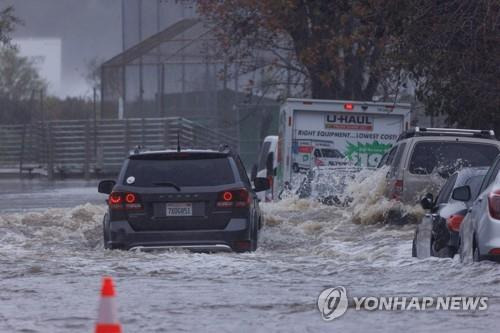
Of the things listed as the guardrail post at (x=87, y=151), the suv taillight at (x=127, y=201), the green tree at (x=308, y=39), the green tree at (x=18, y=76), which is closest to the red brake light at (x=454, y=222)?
the suv taillight at (x=127, y=201)

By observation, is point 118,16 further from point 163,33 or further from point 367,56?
point 367,56

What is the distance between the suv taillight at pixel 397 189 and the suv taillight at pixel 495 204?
262 inches

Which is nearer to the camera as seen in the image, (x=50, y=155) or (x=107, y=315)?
(x=107, y=315)

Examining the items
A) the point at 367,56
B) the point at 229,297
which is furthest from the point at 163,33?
the point at 229,297

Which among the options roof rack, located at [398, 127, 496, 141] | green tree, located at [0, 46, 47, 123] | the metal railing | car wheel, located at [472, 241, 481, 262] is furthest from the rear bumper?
green tree, located at [0, 46, 47, 123]

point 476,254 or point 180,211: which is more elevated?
point 180,211

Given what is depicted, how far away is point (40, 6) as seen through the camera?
6181 cm

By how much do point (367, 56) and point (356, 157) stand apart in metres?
7.43

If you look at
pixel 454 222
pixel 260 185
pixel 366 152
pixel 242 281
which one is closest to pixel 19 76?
pixel 366 152

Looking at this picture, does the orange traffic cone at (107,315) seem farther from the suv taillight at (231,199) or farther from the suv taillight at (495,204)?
the suv taillight at (231,199)

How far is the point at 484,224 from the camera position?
11.7 meters

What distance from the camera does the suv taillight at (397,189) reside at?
18266 millimetres

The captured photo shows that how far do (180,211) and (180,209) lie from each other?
3 centimetres

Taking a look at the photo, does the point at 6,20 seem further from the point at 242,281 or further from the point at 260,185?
the point at 242,281
